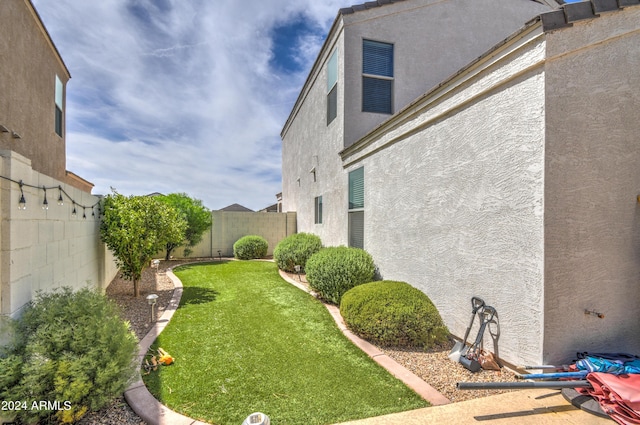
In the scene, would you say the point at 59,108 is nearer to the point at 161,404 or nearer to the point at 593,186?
the point at 161,404

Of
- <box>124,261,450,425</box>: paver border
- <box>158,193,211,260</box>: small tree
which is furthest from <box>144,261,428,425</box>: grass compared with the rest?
<box>158,193,211,260</box>: small tree

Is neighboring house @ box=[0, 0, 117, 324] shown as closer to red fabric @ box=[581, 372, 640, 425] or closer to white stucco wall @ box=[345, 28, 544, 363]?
white stucco wall @ box=[345, 28, 544, 363]

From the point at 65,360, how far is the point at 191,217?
11.4 metres

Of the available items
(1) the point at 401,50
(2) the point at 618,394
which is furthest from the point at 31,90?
(2) the point at 618,394

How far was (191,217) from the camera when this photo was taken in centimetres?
1334

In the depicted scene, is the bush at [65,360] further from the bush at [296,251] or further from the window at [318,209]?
the window at [318,209]

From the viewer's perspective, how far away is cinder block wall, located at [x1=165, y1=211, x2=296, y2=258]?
14.8 metres

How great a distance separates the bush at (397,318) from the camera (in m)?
4.43

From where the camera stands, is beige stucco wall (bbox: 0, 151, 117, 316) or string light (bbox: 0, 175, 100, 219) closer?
beige stucco wall (bbox: 0, 151, 117, 316)

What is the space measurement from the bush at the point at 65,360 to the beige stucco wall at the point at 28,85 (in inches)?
245

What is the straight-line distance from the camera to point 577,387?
296 centimetres

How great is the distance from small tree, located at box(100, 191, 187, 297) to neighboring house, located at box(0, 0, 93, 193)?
2726mm

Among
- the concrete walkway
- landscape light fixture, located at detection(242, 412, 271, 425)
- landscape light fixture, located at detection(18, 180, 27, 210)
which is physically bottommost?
the concrete walkway

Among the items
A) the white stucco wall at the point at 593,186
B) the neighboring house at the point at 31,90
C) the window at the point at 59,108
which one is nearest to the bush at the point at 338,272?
the white stucco wall at the point at 593,186
